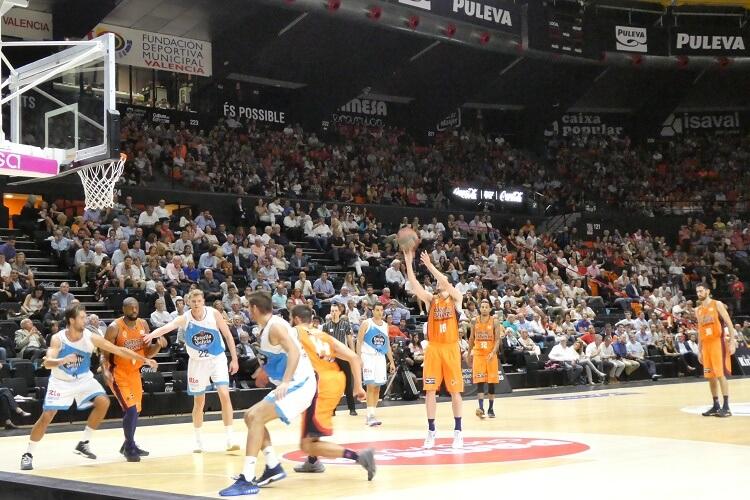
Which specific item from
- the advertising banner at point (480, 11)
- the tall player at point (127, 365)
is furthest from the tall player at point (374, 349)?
the advertising banner at point (480, 11)

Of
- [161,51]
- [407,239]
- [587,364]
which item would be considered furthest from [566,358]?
[161,51]

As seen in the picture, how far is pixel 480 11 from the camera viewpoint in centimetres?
2989

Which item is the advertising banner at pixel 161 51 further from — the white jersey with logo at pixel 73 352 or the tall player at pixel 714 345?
the tall player at pixel 714 345

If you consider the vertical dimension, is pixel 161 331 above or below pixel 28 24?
below

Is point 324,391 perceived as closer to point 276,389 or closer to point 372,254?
point 276,389

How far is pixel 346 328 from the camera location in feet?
50.9

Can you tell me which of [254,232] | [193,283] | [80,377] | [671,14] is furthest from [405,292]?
[671,14]

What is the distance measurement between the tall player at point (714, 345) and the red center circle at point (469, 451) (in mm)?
3706

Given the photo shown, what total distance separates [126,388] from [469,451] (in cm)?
360

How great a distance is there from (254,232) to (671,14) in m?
20.7

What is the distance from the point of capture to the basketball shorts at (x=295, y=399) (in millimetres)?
7562

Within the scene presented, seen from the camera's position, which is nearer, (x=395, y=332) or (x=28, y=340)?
(x=28, y=340)

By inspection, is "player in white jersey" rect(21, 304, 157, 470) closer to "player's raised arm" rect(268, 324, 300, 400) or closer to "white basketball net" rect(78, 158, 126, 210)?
"player's raised arm" rect(268, 324, 300, 400)

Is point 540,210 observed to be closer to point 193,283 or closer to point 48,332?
point 193,283
